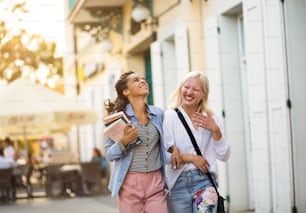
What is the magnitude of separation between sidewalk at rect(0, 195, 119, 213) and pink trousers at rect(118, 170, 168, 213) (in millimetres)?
9026

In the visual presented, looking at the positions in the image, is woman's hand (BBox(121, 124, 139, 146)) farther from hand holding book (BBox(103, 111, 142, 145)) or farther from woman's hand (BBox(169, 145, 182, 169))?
woman's hand (BBox(169, 145, 182, 169))

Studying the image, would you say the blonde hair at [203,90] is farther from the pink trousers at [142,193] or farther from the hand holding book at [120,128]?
the pink trousers at [142,193]

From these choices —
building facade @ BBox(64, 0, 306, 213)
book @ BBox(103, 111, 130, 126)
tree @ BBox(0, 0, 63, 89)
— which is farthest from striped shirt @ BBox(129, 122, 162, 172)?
tree @ BBox(0, 0, 63, 89)

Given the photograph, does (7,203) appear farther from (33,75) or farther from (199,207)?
(33,75)

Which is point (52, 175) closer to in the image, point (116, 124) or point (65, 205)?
point (65, 205)

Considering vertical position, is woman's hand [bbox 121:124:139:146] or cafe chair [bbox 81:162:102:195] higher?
woman's hand [bbox 121:124:139:146]

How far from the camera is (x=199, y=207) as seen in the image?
5965mm

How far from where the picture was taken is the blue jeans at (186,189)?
603 centimetres

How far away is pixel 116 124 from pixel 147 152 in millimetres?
290

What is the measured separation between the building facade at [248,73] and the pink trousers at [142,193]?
484 centimetres

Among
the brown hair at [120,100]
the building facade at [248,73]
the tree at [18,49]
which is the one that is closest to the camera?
the brown hair at [120,100]

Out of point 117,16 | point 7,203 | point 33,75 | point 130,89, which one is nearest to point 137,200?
point 130,89

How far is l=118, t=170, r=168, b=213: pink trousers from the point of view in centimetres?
600

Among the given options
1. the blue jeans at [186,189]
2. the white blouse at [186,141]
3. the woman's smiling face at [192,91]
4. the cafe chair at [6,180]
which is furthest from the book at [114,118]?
the cafe chair at [6,180]
